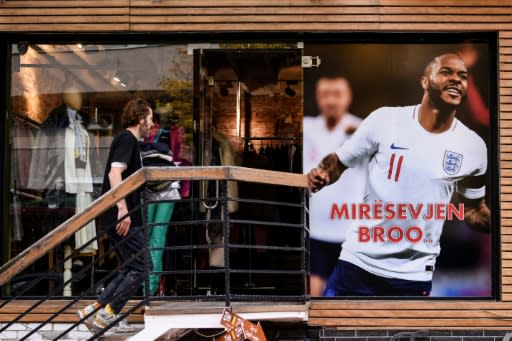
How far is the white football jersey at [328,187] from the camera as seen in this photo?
7570 mm

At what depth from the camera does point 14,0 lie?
7578 millimetres

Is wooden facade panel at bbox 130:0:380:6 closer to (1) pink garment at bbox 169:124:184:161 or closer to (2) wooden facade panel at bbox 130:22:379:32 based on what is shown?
(2) wooden facade panel at bbox 130:22:379:32

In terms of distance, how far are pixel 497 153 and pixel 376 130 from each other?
107cm

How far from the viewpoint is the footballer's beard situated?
7.61 m

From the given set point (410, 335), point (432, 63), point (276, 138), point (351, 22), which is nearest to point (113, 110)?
point (276, 138)

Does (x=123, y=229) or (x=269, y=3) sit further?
(x=269, y=3)

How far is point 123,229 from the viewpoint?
6.62 meters

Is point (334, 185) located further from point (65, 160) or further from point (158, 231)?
point (65, 160)

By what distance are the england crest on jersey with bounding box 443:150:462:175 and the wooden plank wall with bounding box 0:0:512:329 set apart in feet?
1.24

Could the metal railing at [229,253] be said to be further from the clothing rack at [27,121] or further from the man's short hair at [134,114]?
the clothing rack at [27,121]

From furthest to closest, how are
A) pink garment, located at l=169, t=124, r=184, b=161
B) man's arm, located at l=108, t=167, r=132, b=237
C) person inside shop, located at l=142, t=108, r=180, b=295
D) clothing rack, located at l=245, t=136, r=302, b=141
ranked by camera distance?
clothing rack, located at l=245, t=136, r=302, b=141
pink garment, located at l=169, t=124, r=184, b=161
person inside shop, located at l=142, t=108, r=180, b=295
man's arm, located at l=108, t=167, r=132, b=237

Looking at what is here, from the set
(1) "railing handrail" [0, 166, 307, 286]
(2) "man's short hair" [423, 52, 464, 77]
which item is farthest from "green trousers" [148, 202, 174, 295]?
(2) "man's short hair" [423, 52, 464, 77]

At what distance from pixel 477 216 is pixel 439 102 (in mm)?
1062

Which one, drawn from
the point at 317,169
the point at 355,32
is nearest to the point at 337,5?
the point at 355,32
